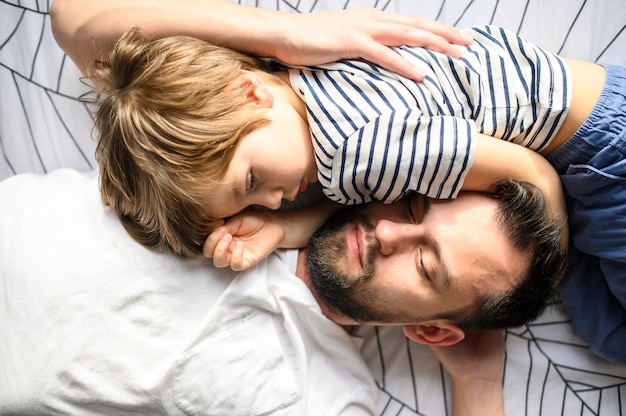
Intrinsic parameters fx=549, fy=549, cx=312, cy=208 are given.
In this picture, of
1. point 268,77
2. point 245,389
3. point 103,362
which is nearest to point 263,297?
point 245,389

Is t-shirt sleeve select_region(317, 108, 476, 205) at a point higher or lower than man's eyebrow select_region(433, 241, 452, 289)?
higher

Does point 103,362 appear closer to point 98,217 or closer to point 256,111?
point 98,217

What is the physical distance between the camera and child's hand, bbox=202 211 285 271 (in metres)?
1.10

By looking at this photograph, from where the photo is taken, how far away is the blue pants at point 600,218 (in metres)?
1.07

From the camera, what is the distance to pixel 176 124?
998mm

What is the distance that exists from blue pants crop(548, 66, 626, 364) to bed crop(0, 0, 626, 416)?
0.09 metres

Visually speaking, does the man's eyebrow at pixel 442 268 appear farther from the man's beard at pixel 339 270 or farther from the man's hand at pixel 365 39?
the man's hand at pixel 365 39

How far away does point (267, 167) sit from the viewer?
3.34 feet

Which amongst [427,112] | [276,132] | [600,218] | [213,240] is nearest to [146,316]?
[213,240]

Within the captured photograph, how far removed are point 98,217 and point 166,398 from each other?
1.34 feet

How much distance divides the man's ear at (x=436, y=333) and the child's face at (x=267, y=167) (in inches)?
17.0

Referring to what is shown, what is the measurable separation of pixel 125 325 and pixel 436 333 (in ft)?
2.20

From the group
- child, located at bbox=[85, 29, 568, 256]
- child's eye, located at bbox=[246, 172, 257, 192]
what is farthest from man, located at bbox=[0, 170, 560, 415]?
child's eye, located at bbox=[246, 172, 257, 192]

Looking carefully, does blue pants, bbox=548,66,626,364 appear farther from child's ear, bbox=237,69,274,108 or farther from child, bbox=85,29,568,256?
child's ear, bbox=237,69,274,108
